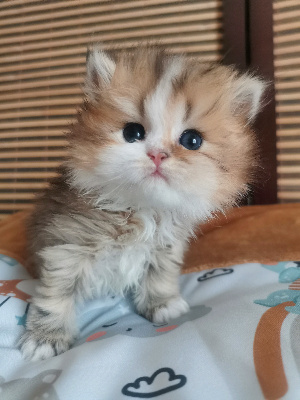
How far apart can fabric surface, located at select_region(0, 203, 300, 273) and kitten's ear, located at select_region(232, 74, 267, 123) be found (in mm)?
391

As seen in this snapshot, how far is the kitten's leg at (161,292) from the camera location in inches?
35.8

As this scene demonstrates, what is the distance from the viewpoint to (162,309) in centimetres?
91

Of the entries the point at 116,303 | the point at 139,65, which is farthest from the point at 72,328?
the point at 139,65

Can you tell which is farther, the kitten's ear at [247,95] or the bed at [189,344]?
the kitten's ear at [247,95]

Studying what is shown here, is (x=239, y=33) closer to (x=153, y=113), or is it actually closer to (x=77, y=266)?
(x=153, y=113)

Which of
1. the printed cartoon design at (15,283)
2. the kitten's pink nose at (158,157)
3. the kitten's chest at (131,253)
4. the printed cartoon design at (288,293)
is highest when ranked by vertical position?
the kitten's pink nose at (158,157)

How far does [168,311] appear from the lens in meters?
0.91

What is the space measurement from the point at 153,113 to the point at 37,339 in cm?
52

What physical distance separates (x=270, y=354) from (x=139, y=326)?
321 millimetres

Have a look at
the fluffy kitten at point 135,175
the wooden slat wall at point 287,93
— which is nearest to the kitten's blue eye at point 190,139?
the fluffy kitten at point 135,175

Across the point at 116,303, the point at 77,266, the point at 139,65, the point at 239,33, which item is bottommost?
the point at 116,303

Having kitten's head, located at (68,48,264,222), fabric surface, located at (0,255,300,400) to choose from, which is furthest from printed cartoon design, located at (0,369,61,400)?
kitten's head, located at (68,48,264,222)

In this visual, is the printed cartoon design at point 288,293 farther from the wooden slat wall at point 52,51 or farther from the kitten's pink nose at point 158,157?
the wooden slat wall at point 52,51

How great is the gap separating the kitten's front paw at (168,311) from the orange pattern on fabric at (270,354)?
8.7 inches
